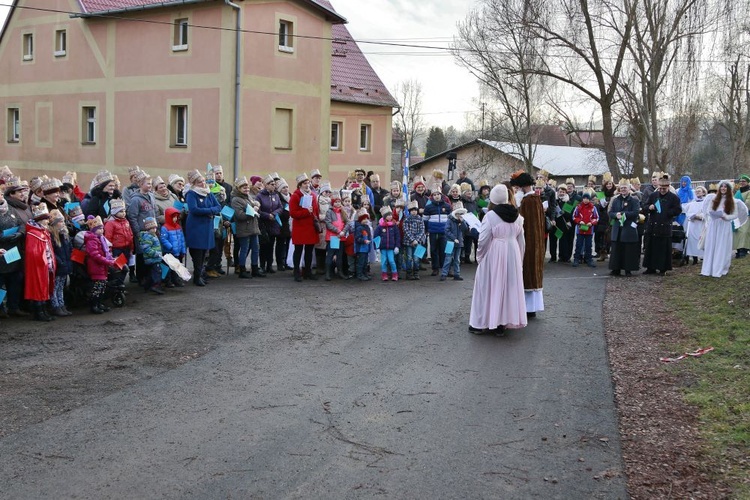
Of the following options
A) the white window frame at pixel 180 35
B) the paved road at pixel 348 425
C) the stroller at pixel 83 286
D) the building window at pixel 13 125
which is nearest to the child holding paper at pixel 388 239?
the paved road at pixel 348 425

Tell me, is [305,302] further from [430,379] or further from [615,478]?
[615,478]

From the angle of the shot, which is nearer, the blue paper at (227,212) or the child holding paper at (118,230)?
the child holding paper at (118,230)

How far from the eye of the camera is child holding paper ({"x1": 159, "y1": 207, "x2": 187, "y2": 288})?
542 inches

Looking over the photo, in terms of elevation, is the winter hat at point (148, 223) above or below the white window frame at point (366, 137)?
below

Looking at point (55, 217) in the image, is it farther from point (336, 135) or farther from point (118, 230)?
point (336, 135)

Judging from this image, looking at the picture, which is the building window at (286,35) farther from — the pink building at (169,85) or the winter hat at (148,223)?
the winter hat at (148,223)

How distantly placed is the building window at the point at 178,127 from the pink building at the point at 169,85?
40 mm

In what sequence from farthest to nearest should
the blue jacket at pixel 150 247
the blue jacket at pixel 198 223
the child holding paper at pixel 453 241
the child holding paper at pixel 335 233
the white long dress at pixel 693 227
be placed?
the white long dress at pixel 693 227 < the child holding paper at pixel 453 241 < the child holding paper at pixel 335 233 < the blue jacket at pixel 198 223 < the blue jacket at pixel 150 247

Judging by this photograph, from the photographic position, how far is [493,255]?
35.9 feet

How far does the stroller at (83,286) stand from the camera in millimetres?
11805

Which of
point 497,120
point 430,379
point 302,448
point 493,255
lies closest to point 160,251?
point 493,255

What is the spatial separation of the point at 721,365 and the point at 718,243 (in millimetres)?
8136

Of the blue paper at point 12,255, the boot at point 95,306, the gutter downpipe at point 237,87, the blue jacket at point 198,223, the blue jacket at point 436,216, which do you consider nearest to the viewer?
the blue paper at point 12,255

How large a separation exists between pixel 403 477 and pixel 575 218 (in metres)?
14.4
